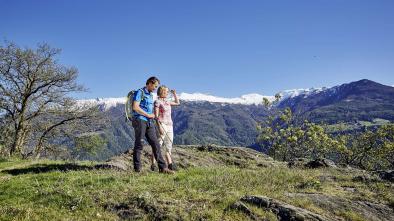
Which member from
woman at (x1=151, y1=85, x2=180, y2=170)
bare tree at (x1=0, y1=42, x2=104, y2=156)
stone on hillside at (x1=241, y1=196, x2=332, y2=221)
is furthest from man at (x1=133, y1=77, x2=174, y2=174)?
bare tree at (x1=0, y1=42, x2=104, y2=156)

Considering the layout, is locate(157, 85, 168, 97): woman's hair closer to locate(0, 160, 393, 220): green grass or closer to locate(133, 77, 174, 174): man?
locate(133, 77, 174, 174): man

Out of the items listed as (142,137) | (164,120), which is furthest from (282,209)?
(164,120)

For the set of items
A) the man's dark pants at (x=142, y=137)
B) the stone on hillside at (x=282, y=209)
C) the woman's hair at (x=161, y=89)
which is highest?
the woman's hair at (x=161, y=89)

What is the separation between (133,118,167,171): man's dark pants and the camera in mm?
13352

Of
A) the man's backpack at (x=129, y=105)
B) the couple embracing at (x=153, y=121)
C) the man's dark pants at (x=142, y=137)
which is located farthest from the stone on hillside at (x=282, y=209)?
the man's backpack at (x=129, y=105)

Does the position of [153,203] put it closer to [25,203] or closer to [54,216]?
[54,216]

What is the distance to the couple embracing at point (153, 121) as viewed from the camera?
13391 millimetres

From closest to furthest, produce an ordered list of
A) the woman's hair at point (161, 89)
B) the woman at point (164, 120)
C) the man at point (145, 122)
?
the man at point (145, 122), the woman at point (164, 120), the woman's hair at point (161, 89)

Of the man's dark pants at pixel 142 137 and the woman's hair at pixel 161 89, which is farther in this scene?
the woman's hair at pixel 161 89

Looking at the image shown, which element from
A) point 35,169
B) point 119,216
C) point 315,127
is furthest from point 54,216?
point 315,127

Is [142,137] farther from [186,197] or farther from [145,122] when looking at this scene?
[186,197]

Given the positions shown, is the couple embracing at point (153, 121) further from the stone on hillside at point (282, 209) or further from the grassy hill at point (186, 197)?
the stone on hillside at point (282, 209)

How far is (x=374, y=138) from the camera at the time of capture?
199ft

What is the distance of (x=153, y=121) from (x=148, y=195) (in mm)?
5871
